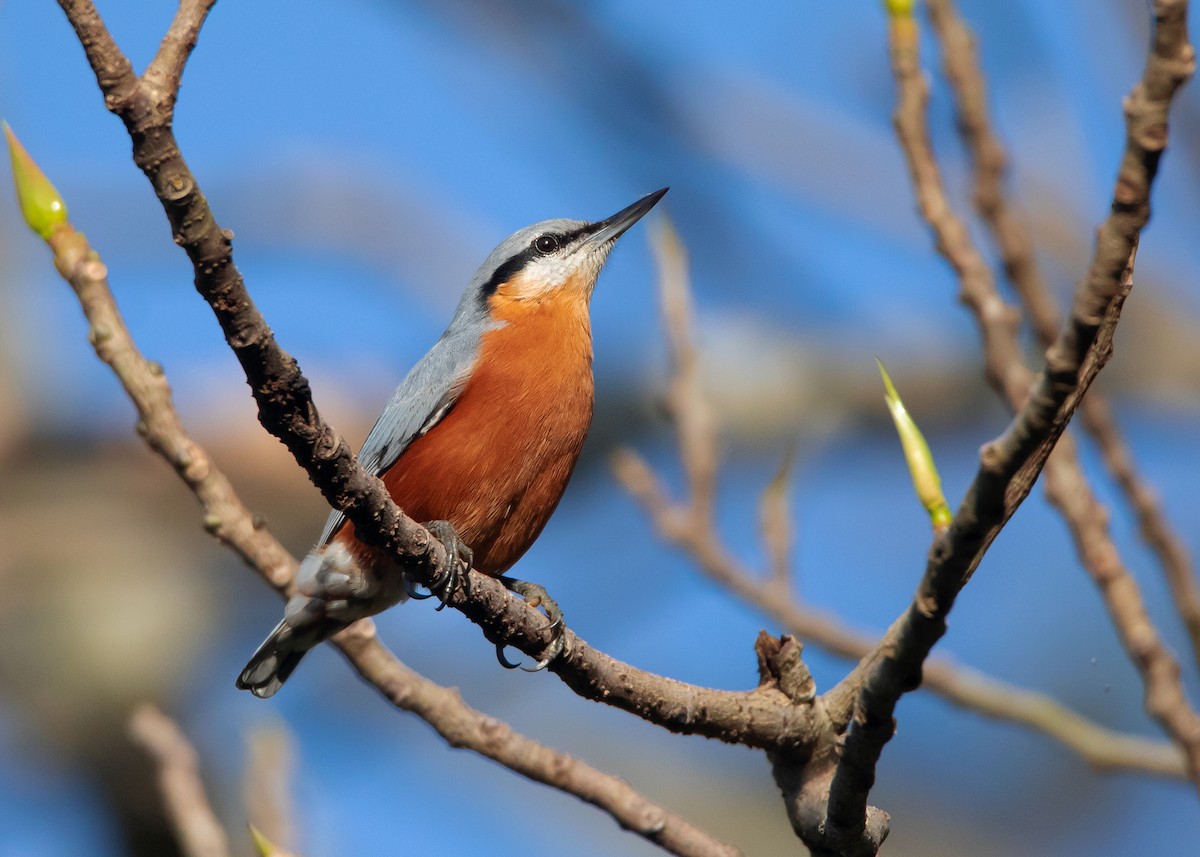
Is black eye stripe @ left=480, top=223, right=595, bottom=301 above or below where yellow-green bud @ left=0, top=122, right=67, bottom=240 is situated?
below

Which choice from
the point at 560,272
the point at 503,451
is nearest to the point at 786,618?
the point at 503,451

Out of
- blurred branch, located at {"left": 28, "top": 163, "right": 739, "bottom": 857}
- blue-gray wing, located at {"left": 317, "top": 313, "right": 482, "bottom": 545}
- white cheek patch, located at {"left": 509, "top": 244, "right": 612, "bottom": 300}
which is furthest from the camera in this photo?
white cheek patch, located at {"left": 509, "top": 244, "right": 612, "bottom": 300}

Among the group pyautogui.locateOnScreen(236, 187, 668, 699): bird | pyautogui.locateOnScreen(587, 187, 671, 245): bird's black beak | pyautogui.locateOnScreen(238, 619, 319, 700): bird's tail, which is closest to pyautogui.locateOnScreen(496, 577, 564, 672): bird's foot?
pyautogui.locateOnScreen(236, 187, 668, 699): bird

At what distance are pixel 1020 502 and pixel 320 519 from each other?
8886 mm

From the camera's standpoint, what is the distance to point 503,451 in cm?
516

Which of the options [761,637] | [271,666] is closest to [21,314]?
[271,666]

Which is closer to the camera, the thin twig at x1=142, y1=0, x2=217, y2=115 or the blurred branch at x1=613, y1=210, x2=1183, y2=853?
the thin twig at x1=142, y1=0, x2=217, y2=115

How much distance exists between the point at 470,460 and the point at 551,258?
1.88 meters

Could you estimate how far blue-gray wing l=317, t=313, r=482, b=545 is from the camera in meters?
5.34

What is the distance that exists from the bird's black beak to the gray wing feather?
50.4 inches

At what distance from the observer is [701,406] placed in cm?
517

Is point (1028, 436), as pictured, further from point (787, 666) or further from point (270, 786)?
point (270, 786)

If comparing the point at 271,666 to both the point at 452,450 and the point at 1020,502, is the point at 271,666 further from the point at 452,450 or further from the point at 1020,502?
the point at 1020,502

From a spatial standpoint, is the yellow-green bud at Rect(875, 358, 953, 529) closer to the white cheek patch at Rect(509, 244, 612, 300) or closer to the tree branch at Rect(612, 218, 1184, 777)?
the tree branch at Rect(612, 218, 1184, 777)
